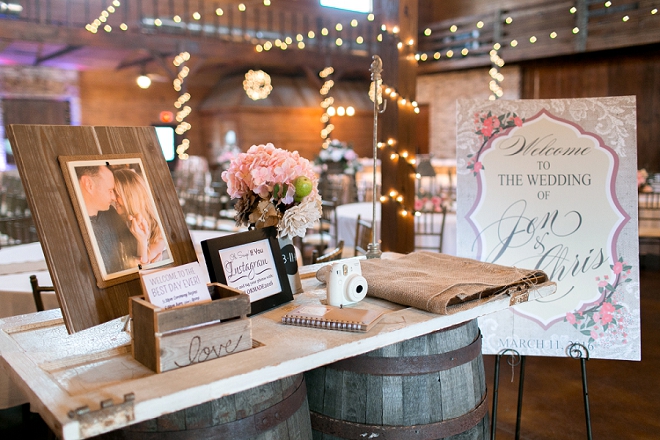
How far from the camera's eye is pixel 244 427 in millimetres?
1325

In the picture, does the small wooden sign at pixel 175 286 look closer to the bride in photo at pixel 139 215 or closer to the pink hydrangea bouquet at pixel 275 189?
Answer: the bride in photo at pixel 139 215

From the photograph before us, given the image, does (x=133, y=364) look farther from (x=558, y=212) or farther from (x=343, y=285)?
(x=558, y=212)

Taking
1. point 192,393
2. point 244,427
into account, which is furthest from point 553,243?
point 192,393

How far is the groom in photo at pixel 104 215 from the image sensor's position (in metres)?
1.42

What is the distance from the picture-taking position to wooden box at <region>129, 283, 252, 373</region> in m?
1.23

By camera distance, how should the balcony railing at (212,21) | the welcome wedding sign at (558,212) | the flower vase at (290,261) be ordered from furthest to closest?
the balcony railing at (212,21) < the welcome wedding sign at (558,212) < the flower vase at (290,261)

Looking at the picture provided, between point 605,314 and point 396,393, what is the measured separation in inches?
49.2

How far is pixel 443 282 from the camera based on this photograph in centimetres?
175

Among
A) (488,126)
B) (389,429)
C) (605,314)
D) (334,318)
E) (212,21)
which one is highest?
(212,21)

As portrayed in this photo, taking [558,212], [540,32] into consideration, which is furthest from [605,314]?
[540,32]

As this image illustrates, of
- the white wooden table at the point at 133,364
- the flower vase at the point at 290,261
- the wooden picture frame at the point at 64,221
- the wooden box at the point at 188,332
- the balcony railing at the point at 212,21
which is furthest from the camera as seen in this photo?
the balcony railing at the point at 212,21

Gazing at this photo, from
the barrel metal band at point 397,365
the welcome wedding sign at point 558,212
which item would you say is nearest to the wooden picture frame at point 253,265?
the barrel metal band at point 397,365

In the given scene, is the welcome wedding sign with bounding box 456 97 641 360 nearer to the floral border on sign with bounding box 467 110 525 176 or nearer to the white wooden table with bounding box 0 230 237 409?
the floral border on sign with bounding box 467 110 525 176

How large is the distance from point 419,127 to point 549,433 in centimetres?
1249
